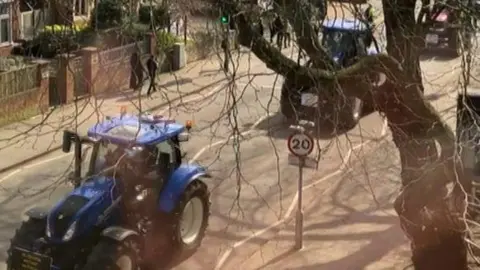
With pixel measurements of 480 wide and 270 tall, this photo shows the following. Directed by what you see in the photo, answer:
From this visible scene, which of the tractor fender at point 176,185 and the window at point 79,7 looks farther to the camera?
the tractor fender at point 176,185

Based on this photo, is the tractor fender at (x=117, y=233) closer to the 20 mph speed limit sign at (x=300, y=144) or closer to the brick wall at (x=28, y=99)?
the 20 mph speed limit sign at (x=300, y=144)

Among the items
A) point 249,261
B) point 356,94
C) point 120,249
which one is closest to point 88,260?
point 120,249

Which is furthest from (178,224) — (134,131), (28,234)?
(28,234)

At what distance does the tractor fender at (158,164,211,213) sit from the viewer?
13.7 metres

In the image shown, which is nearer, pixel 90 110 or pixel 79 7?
pixel 79 7

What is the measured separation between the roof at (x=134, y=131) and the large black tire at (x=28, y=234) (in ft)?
4.94

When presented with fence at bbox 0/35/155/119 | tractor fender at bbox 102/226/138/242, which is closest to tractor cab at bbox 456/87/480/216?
tractor fender at bbox 102/226/138/242

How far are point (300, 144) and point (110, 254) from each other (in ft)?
11.9

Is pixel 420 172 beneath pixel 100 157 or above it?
above

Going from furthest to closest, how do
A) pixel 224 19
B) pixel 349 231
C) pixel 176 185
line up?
pixel 349 231 → pixel 176 185 → pixel 224 19

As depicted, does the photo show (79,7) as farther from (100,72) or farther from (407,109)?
(407,109)

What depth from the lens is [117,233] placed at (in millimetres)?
12438

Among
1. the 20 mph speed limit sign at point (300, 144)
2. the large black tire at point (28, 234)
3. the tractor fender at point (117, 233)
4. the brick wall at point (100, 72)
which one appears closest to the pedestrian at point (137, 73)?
the brick wall at point (100, 72)

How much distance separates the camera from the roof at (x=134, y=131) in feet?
43.0
